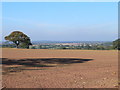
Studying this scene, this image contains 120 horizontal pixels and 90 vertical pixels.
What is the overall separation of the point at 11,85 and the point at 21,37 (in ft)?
155

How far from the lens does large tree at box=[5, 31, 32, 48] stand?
54281mm

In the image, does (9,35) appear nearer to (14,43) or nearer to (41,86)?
(14,43)

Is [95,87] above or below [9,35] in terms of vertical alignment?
below

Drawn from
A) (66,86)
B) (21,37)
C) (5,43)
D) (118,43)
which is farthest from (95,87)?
(5,43)

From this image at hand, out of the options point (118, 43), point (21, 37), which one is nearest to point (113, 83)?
point (118, 43)

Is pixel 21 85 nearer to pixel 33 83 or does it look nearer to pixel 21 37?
pixel 33 83

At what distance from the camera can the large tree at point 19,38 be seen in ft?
178

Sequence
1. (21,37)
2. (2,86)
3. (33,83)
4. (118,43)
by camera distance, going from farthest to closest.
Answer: (21,37), (118,43), (33,83), (2,86)

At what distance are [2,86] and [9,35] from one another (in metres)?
49.0

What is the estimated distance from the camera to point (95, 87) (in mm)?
8359

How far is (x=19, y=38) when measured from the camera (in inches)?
2138

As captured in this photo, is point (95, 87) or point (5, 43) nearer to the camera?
point (95, 87)

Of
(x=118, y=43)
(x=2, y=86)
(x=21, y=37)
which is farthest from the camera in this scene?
(x=21, y=37)

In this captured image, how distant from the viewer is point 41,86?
835 cm
